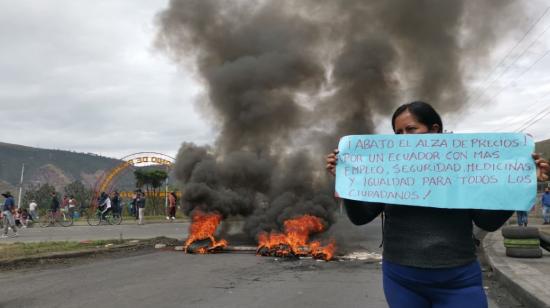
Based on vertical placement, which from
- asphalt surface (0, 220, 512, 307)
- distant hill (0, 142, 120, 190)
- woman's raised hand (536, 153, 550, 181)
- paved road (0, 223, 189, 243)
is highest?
distant hill (0, 142, 120, 190)

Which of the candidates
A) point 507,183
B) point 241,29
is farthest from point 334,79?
point 507,183

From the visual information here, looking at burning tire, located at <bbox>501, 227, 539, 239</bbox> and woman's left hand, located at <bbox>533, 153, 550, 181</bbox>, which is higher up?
woman's left hand, located at <bbox>533, 153, 550, 181</bbox>

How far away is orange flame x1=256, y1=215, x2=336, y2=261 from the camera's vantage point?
9.69 metres

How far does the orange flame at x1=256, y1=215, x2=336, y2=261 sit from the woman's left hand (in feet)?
24.1

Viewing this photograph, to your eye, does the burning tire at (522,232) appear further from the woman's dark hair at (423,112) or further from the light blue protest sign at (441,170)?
the woman's dark hair at (423,112)

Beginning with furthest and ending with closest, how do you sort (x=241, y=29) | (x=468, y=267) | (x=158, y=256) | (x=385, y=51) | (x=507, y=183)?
(x=241, y=29) < (x=385, y=51) < (x=158, y=256) < (x=507, y=183) < (x=468, y=267)

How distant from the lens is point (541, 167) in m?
2.25

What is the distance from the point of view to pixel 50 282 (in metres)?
7.04

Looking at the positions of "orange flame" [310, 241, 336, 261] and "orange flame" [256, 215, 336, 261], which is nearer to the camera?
"orange flame" [310, 241, 336, 261]

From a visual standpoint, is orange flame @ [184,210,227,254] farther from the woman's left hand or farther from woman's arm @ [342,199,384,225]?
the woman's left hand

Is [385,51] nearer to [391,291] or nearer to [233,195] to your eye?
[233,195]

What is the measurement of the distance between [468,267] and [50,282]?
6.56 metres

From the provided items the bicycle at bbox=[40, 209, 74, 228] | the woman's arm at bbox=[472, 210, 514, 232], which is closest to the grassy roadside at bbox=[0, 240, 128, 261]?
the woman's arm at bbox=[472, 210, 514, 232]

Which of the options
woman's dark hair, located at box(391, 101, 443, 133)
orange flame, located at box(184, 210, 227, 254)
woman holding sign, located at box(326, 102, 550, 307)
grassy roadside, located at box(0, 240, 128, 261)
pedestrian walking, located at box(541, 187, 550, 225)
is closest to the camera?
woman holding sign, located at box(326, 102, 550, 307)
